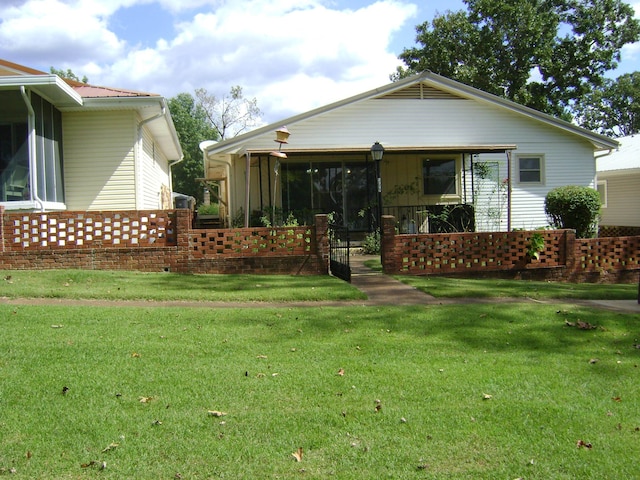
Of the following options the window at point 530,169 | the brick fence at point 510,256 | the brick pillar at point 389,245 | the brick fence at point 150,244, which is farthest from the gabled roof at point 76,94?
the window at point 530,169

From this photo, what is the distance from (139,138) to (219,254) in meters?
4.51

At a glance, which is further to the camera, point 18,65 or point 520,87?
point 520,87

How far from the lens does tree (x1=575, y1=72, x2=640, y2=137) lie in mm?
50438

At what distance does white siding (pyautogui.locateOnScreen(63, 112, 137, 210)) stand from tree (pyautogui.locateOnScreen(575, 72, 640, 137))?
45766 mm

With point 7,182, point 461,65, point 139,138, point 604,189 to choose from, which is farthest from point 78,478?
point 461,65

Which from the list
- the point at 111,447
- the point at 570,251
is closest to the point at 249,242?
the point at 570,251

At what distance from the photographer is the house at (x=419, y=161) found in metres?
17.4

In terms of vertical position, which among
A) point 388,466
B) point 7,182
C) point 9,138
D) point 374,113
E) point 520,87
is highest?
point 520,87

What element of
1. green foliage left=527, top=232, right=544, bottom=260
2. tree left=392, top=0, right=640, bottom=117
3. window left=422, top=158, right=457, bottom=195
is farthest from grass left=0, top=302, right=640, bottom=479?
tree left=392, top=0, right=640, bottom=117

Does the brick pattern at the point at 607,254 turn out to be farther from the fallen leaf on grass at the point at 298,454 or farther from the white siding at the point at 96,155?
the fallen leaf on grass at the point at 298,454

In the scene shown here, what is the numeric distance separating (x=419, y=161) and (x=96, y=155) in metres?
10.1

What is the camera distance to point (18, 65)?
1278 cm

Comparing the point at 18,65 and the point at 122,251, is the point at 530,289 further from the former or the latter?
the point at 18,65

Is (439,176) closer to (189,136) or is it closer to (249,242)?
(249,242)
